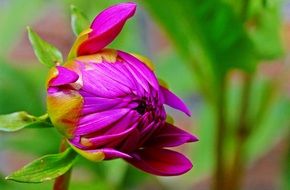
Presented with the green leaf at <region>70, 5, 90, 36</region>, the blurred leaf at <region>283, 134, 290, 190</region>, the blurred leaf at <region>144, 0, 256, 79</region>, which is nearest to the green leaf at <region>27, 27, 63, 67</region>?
the green leaf at <region>70, 5, 90, 36</region>

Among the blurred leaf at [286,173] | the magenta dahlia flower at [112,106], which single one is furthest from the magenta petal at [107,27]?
the blurred leaf at [286,173]

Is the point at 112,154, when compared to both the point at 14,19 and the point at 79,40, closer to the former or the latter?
the point at 79,40

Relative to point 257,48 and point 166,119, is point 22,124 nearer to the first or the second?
point 166,119

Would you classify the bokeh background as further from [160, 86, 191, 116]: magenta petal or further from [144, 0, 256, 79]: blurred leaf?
[160, 86, 191, 116]: magenta petal

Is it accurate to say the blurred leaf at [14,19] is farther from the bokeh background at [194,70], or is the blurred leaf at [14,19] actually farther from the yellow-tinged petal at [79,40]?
the yellow-tinged petal at [79,40]

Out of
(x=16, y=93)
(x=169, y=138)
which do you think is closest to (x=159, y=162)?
(x=169, y=138)

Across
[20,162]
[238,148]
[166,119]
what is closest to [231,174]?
[238,148]

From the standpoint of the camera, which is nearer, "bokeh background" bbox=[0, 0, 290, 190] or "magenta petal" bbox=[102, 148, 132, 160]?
"magenta petal" bbox=[102, 148, 132, 160]
